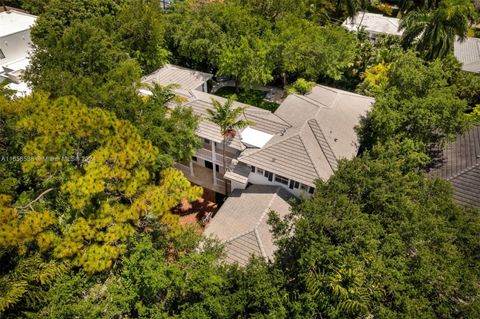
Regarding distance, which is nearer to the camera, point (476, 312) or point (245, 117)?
point (476, 312)

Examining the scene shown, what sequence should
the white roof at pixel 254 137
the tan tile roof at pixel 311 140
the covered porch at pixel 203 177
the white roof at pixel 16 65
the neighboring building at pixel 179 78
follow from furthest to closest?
the white roof at pixel 16 65 < the neighboring building at pixel 179 78 < the covered porch at pixel 203 177 < the white roof at pixel 254 137 < the tan tile roof at pixel 311 140

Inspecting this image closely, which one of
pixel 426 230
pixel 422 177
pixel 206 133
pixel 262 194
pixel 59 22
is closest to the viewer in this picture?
pixel 426 230

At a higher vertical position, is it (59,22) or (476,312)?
(59,22)

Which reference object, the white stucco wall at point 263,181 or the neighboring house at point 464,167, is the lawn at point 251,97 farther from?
the neighboring house at point 464,167

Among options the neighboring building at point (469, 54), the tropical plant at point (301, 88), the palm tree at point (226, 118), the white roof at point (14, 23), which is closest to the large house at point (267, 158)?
the tropical plant at point (301, 88)

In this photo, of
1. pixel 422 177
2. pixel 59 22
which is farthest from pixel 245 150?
pixel 59 22

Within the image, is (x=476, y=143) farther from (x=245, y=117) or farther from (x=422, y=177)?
(x=245, y=117)

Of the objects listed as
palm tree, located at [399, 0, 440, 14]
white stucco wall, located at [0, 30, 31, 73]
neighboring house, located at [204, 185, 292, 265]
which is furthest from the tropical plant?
white stucco wall, located at [0, 30, 31, 73]

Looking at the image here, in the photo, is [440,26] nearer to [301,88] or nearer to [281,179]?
[301,88]
